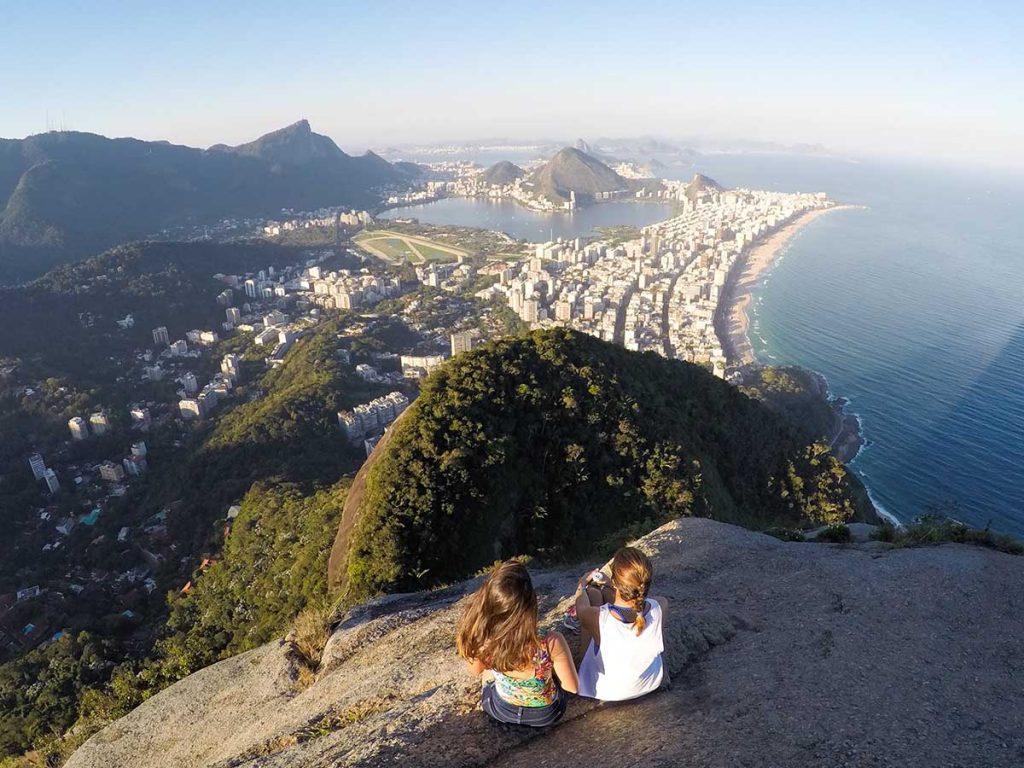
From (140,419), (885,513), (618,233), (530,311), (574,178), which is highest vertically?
(574,178)

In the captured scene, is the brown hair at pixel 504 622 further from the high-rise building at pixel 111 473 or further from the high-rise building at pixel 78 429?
the high-rise building at pixel 78 429

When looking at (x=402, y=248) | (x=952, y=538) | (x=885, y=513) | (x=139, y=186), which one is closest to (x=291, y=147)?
(x=139, y=186)

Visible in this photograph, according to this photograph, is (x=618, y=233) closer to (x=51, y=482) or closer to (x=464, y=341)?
(x=464, y=341)

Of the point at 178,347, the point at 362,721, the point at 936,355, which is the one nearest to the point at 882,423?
the point at 936,355

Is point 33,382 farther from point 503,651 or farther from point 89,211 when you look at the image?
point 89,211

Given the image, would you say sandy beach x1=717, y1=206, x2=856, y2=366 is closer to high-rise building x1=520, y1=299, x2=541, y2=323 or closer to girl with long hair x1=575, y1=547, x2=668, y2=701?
high-rise building x1=520, y1=299, x2=541, y2=323
